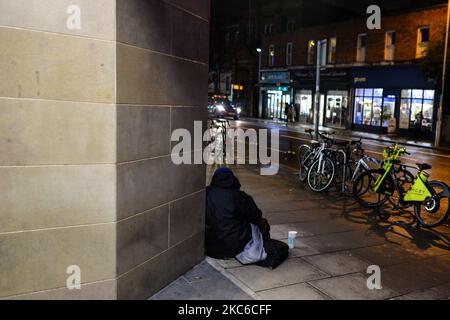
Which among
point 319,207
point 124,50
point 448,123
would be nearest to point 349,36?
point 448,123

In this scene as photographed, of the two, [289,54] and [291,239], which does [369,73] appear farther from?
[291,239]

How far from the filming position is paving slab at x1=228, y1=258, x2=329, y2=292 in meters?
5.44

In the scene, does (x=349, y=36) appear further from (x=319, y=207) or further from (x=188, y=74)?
(x=188, y=74)

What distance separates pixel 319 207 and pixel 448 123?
65.3ft

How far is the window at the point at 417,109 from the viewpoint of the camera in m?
28.4

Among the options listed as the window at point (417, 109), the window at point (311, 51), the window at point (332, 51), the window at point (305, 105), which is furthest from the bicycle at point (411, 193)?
the window at point (311, 51)

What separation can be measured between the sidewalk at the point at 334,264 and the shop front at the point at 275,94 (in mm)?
33318

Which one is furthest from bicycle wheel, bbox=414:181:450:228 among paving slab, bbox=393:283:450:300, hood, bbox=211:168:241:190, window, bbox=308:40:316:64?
window, bbox=308:40:316:64

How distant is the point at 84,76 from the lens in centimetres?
414

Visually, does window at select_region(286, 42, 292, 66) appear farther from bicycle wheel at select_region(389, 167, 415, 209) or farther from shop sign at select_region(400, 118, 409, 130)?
bicycle wheel at select_region(389, 167, 415, 209)

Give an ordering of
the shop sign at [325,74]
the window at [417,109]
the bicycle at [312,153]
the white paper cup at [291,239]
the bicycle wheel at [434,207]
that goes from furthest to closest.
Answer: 1. the shop sign at [325,74]
2. the window at [417,109]
3. the bicycle at [312,153]
4. the bicycle wheel at [434,207]
5. the white paper cup at [291,239]

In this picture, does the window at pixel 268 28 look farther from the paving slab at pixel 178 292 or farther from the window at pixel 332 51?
the paving slab at pixel 178 292

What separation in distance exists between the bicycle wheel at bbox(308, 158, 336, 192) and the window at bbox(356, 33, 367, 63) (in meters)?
25.1

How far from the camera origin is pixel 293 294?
5.19m
